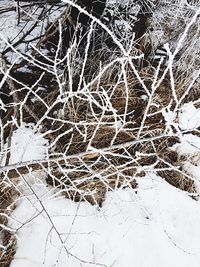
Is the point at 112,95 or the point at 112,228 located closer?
the point at 112,228

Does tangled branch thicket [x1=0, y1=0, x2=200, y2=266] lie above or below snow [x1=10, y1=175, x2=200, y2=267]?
above

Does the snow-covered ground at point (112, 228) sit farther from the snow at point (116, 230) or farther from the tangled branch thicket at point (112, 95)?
the tangled branch thicket at point (112, 95)

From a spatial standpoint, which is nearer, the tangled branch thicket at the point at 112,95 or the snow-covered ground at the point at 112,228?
the snow-covered ground at the point at 112,228

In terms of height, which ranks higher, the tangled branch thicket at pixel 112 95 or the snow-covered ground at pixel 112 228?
the tangled branch thicket at pixel 112 95

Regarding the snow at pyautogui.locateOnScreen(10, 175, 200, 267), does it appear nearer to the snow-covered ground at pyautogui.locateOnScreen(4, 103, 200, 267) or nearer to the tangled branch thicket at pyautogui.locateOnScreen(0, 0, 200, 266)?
the snow-covered ground at pyautogui.locateOnScreen(4, 103, 200, 267)

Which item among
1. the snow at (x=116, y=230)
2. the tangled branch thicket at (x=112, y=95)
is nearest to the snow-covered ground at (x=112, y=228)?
the snow at (x=116, y=230)

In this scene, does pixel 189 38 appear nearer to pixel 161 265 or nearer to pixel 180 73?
pixel 180 73

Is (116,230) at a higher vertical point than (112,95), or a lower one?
lower

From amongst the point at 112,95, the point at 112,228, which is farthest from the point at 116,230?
the point at 112,95

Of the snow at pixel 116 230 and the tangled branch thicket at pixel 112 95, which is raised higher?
the tangled branch thicket at pixel 112 95

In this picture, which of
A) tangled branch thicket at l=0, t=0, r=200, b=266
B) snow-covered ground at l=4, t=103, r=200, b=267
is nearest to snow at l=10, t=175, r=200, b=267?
snow-covered ground at l=4, t=103, r=200, b=267

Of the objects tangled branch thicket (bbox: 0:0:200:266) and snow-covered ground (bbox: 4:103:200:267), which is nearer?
snow-covered ground (bbox: 4:103:200:267)

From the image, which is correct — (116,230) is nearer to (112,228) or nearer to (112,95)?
(112,228)

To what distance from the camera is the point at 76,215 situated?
3586mm
